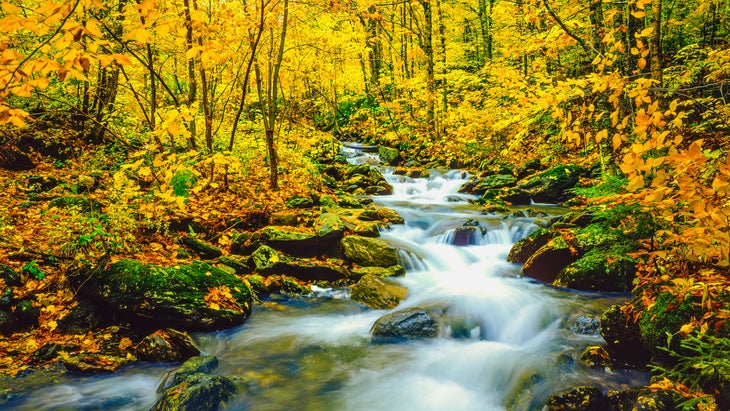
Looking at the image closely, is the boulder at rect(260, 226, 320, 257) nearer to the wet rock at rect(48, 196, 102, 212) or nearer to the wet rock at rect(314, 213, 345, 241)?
the wet rock at rect(314, 213, 345, 241)

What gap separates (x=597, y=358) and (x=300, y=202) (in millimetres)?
7168

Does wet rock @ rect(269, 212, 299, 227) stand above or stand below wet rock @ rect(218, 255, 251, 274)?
above

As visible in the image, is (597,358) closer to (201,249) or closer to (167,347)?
(167,347)

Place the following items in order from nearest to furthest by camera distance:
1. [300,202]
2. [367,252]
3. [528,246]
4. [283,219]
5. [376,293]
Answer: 1. [376,293]
2. [367,252]
3. [528,246]
4. [283,219]
5. [300,202]

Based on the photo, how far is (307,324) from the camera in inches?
276

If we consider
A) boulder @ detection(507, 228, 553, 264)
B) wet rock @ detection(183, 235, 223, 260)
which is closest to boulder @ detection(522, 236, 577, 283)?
boulder @ detection(507, 228, 553, 264)

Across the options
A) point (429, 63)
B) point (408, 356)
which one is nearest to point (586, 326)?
point (408, 356)

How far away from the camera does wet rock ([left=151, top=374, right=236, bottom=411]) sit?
171 inches

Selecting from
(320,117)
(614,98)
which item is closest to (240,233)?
(614,98)

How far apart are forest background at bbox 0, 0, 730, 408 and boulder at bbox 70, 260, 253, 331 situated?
0.46 m

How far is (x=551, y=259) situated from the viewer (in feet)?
25.9

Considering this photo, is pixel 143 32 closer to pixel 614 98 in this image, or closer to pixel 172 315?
pixel 614 98

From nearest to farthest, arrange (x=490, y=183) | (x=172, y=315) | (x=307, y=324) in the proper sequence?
(x=172, y=315) < (x=307, y=324) < (x=490, y=183)

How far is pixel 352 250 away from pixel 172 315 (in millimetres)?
3876
